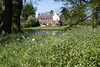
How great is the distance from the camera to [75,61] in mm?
3680

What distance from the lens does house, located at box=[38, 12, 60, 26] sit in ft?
227

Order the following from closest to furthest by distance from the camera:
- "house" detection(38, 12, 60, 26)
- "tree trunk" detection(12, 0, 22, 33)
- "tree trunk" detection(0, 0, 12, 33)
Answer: "tree trunk" detection(0, 0, 12, 33) < "tree trunk" detection(12, 0, 22, 33) < "house" detection(38, 12, 60, 26)

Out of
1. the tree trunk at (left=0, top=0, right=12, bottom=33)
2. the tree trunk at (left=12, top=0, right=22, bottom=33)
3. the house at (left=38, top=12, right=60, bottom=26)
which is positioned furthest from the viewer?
the house at (left=38, top=12, right=60, bottom=26)

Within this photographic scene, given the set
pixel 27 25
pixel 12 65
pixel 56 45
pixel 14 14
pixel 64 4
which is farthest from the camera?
pixel 27 25

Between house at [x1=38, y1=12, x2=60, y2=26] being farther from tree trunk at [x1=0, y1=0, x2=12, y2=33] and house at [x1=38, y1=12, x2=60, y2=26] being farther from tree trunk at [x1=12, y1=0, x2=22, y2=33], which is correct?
tree trunk at [x1=0, y1=0, x2=12, y2=33]

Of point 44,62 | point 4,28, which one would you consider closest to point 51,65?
point 44,62

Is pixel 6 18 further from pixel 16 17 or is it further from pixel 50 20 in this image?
pixel 50 20

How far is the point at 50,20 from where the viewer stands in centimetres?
7206

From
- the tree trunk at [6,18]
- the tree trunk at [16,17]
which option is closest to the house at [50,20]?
the tree trunk at [16,17]

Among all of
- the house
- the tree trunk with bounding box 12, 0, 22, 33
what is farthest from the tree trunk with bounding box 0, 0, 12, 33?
the house

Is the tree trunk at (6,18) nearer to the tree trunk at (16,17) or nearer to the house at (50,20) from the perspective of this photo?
the tree trunk at (16,17)

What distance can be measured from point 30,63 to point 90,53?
206cm

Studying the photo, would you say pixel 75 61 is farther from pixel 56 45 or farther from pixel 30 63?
pixel 30 63

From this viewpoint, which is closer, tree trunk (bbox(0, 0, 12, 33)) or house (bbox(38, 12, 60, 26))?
tree trunk (bbox(0, 0, 12, 33))
